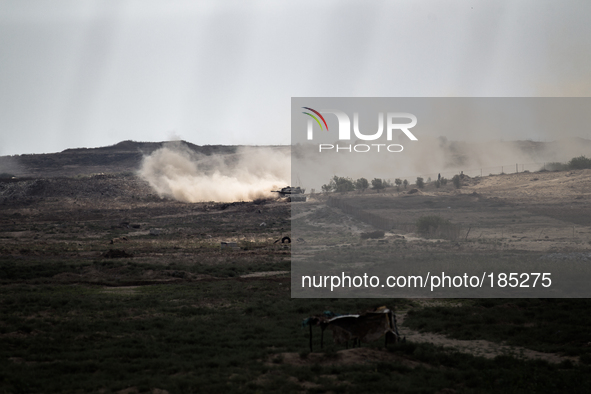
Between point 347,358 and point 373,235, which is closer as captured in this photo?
point 347,358

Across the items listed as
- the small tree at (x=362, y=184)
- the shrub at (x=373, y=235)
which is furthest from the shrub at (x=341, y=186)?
the shrub at (x=373, y=235)

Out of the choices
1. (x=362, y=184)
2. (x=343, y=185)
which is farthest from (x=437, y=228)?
(x=343, y=185)

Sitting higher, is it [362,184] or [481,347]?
[362,184]

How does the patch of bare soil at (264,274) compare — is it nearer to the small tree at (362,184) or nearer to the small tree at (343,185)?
the small tree at (343,185)

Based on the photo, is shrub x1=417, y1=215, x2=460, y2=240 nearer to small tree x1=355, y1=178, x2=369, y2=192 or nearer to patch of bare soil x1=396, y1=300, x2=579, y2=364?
patch of bare soil x1=396, y1=300, x2=579, y2=364

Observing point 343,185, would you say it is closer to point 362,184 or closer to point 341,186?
point 341,186

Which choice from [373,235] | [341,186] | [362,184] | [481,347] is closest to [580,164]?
[362,184]

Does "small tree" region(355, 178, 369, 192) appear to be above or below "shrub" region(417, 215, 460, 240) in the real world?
above

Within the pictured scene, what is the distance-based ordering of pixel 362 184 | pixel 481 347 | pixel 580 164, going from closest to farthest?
pixel 481 347 → pixel 580 164 → pixel 362 184

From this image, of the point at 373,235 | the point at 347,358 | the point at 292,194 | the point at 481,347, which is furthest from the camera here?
the point at 292,194

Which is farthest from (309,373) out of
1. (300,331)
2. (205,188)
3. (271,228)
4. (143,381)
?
(205,188)

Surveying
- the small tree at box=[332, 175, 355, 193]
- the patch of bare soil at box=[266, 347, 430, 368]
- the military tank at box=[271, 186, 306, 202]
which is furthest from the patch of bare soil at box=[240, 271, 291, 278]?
the small tree at box=[332, 175, 355, 193]

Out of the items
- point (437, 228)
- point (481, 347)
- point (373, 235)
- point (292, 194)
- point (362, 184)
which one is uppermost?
point (362, 184)

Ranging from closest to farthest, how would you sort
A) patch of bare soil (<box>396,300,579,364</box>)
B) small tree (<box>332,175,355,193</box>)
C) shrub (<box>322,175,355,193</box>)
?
patch of bare soil (<box>396,300,579,364</box>) → small tree (<box>332,175,355,193</box>) → shrub (<box>322,175,355,193</box>)
